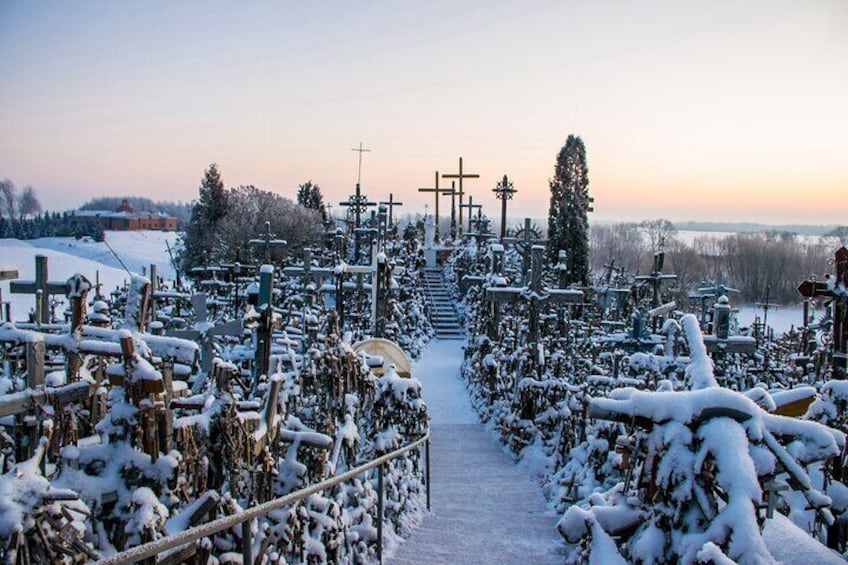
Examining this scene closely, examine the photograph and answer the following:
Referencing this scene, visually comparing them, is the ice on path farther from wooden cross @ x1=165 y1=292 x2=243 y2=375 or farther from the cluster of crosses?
the cluster of crosses

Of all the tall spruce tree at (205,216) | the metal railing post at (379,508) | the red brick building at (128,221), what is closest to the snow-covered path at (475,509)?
the metal railing post at (379,508)

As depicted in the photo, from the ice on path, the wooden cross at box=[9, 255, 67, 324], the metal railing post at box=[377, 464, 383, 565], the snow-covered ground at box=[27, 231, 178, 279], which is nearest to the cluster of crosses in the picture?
the metal railing post at box=[377, 464, 383, 565]

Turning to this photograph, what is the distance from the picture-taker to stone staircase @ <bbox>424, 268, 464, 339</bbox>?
2308 centimetres

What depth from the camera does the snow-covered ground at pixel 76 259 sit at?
19.9m

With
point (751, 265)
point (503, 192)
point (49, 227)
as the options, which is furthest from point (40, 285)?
point (751, 265)

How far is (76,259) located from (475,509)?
2746 cm

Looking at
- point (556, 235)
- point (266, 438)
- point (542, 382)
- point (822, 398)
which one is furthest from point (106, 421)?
point (556, 235)

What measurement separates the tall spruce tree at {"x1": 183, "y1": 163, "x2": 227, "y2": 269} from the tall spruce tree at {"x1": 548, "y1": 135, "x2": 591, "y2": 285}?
58.4ft

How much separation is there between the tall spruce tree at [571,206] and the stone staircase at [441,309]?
27.5 ft

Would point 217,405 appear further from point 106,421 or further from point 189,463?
point 106,421

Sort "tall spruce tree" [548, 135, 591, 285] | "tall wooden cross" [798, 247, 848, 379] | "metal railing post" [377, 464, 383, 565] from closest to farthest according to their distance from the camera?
1. "metal railing post" [377, 464, 383, 565]
2. "tall wooden cross" [798, 247, 848, 379]
3. "tall spruce tree" [548, 135, 591, 285]

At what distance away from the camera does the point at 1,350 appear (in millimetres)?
7855

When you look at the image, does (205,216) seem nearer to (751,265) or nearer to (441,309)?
(441,309)

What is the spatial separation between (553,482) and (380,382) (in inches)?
115
